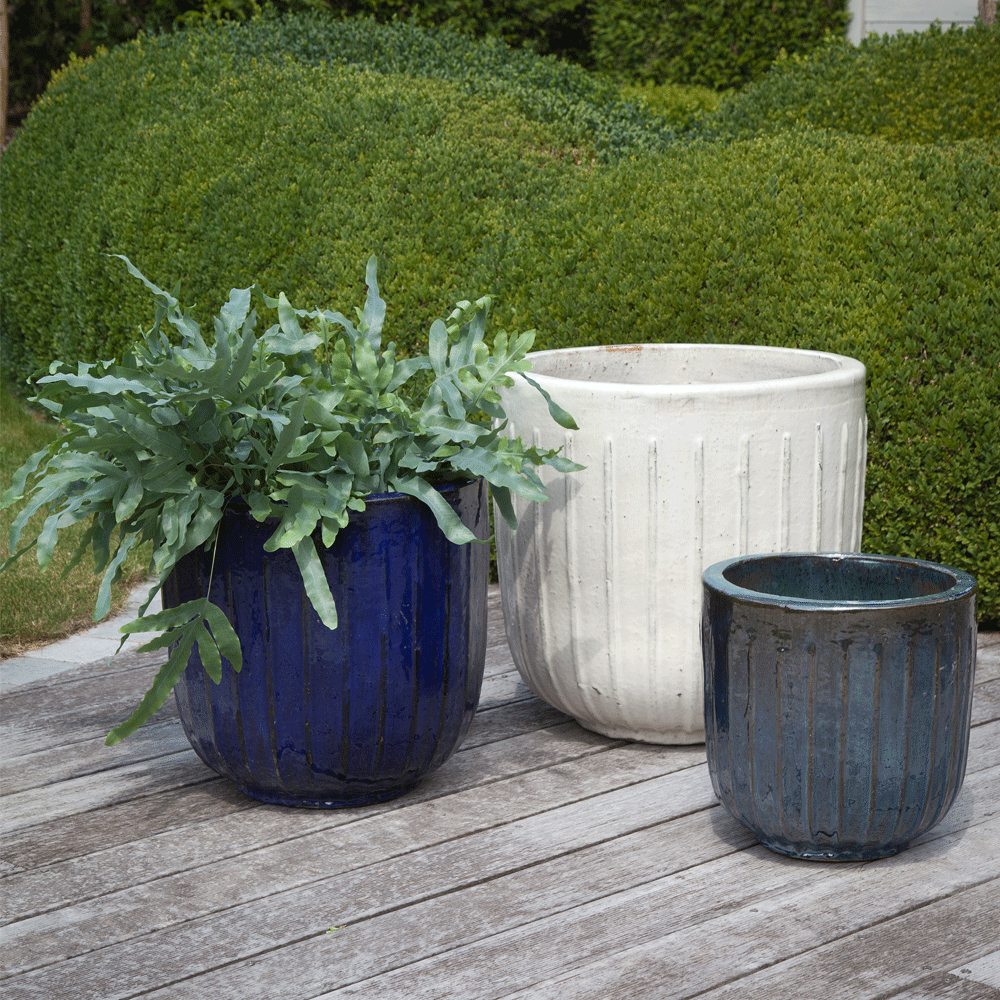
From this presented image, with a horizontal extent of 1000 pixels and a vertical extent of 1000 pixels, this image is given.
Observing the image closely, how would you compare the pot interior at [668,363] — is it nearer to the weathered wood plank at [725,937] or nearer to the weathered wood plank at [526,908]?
the weathered wood plank at [526,908]

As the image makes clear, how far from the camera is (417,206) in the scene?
4.84 meters

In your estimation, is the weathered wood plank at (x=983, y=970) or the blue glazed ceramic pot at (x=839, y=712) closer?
the weathered wood plank at (x=983, y=970)

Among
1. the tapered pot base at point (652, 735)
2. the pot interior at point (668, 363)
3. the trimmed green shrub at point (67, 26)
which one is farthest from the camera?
the trimmed green shrub at point (67, 26)

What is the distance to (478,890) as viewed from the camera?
7.88 feet

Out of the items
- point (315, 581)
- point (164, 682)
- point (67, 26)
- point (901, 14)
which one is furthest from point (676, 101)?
point (164, 682)

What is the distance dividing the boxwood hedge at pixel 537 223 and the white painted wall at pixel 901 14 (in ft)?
10.1

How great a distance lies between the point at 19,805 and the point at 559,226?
269 cm

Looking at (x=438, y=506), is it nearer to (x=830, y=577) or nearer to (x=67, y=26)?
(x=830, y=577)

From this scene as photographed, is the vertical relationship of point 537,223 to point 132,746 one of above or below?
above

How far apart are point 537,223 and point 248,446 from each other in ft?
7.44

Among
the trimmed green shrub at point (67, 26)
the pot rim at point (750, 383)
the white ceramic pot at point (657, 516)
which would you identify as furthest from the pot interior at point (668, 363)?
the trimmed green shrub at point (67, 26)

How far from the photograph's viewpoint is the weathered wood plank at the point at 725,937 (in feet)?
6.81

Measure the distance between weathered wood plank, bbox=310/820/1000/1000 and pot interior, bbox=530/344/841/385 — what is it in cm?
139

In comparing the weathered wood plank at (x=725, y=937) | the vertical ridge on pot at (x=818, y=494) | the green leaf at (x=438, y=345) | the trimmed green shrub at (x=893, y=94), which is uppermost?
the trimmed green shrub at (x=893, y=94)
